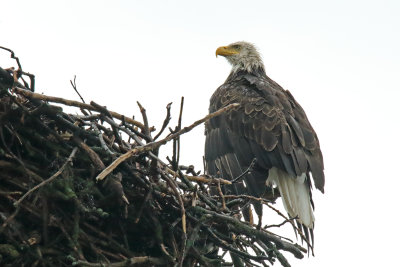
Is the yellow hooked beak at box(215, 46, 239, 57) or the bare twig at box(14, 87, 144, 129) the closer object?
the bare twig at box(14, 87, 144, 129)

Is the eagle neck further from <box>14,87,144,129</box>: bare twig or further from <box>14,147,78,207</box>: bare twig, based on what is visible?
<box>14,147,78,207</box>: bare twig

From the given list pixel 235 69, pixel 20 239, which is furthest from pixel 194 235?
pixel 235 69

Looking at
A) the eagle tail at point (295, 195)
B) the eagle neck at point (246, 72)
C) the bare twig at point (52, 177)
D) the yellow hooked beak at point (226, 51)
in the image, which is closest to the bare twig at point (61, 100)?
the bare twig at point (52, 177)

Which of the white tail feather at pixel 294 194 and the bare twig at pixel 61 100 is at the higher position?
the white tail feather at pixel 294 194

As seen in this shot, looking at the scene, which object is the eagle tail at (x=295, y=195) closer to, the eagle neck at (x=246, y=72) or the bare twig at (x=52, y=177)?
the eagle neck at (x=246, y=72)

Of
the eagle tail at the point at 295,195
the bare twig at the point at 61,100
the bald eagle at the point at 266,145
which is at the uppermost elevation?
the bald eagle at the point at 266,145

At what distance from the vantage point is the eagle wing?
626 cm

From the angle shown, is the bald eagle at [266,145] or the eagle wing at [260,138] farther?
the eagle wing at [260,138]

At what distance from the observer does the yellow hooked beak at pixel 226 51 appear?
876 centimetres

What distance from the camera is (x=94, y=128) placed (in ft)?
13.1

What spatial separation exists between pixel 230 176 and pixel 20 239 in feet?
10.5

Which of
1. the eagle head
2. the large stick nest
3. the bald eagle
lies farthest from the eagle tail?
the eagle head

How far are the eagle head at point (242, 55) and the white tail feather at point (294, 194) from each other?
235 centimetres

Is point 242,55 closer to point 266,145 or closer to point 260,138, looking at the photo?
point 260,138
